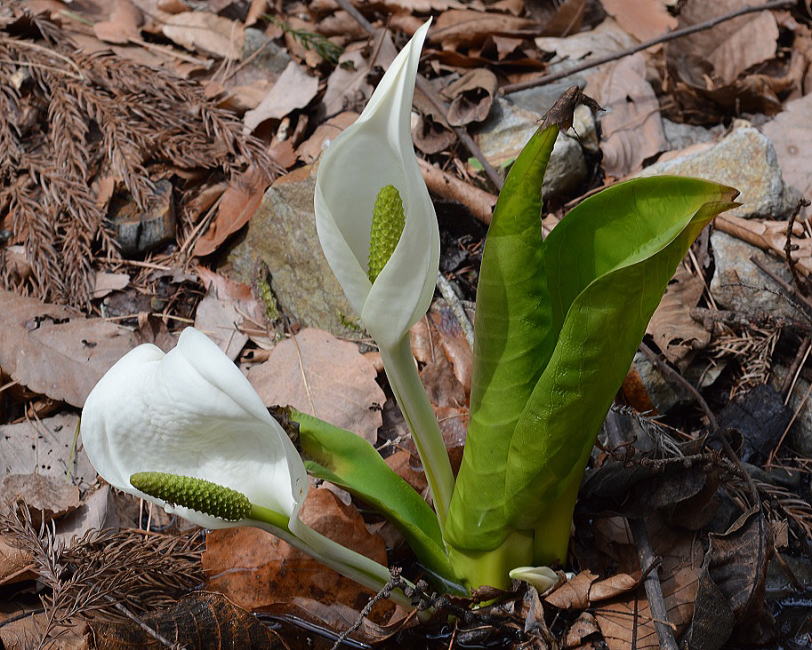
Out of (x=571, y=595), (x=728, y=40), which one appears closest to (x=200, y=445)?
(x=571, y=595)

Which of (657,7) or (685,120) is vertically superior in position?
(657,7)

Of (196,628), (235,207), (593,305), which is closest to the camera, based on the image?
(593,305)

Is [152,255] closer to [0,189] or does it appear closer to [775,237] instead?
[0,189]

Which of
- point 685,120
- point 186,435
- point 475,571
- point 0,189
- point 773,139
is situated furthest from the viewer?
point 685,120

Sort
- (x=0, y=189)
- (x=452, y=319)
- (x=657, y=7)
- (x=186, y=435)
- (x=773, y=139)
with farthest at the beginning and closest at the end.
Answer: (x=657, y=7), (x=773, y=139), (x=0, y=189), (x=452, y=319), (x=186, y=435)

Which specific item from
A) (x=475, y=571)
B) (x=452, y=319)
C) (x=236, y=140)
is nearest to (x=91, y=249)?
(x=236, y=140)

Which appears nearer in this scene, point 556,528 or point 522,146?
point 556,528

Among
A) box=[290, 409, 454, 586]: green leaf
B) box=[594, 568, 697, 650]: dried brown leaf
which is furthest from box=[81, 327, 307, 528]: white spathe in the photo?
box=[594, 568, 697, 650]: dried brown leaf

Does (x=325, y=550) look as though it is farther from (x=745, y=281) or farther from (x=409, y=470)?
(x=745, y=281)
